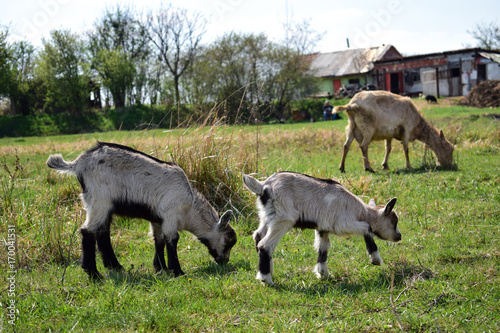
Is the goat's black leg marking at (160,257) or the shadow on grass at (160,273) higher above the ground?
the goat's black leg marking at (160,257)

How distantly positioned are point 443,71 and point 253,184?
42.0 m

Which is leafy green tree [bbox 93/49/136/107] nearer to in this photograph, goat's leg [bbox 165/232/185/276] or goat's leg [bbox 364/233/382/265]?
goat's leg [bbox 165/232/185/276]

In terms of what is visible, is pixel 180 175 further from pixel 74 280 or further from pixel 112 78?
pixel 112 78

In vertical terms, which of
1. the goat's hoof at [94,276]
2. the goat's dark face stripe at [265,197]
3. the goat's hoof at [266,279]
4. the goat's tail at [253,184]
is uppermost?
the goat's tail at [253,184]

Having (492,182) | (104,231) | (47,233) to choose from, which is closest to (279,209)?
(104,231)

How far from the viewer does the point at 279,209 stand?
4809 mm

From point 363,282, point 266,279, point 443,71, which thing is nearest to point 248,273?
point 266,279

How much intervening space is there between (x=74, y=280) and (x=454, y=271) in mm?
4187

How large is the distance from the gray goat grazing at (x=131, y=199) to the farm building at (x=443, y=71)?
39.4m

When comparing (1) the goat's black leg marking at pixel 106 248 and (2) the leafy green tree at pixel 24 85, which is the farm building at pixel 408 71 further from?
(1) the goat's black leg marking at pixel 106 248

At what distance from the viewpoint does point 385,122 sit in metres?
12.4

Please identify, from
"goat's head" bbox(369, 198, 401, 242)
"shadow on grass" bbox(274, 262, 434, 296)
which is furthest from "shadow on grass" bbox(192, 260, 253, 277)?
"goat's head" bbox(369, 198, 401, 242)

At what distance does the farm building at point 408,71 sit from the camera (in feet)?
133

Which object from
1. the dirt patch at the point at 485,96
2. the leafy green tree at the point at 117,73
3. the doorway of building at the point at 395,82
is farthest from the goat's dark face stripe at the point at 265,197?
the doorway of building at the point at 395,82
